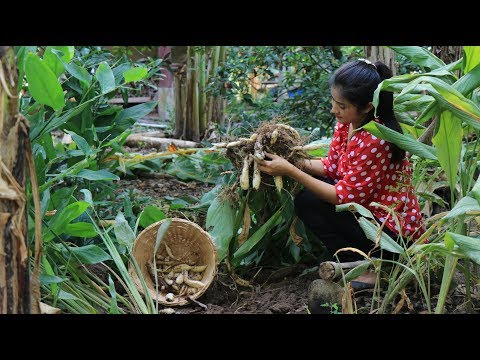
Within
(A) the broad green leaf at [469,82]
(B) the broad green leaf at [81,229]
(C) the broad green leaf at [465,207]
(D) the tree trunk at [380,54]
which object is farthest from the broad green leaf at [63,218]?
(D) the tree trunk at [380,54]

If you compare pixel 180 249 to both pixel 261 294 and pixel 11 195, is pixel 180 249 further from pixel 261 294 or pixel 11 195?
pixel 11 195

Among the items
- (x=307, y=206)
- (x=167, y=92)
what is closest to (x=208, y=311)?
(x=307, y=206)

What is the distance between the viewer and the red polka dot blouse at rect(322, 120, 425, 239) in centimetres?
272

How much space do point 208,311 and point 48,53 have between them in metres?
1.18

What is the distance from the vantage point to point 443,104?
7.29ft

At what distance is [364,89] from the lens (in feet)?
8.90

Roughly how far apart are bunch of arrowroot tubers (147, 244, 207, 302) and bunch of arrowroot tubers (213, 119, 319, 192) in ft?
1.45

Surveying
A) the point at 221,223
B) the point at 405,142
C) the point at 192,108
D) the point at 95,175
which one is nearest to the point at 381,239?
the point at 405,142

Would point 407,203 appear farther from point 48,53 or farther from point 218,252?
point 48,53

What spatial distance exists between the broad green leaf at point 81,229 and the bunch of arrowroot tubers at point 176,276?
15.7 inches

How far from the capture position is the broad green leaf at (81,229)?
2623 mm

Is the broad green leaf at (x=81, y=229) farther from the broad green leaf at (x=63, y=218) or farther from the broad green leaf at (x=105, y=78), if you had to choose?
the broad green leaf at (x=105, y=78)

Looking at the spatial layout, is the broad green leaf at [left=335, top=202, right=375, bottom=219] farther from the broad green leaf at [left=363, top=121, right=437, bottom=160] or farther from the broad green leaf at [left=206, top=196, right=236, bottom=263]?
the broad green leaf at [left=206, top=196, right=236, bottom=263]

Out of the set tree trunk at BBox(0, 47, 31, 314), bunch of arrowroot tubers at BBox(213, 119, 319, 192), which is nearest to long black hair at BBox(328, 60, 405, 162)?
bunch of arrowroot tubers at BBox(213, 119, 319, 192)
